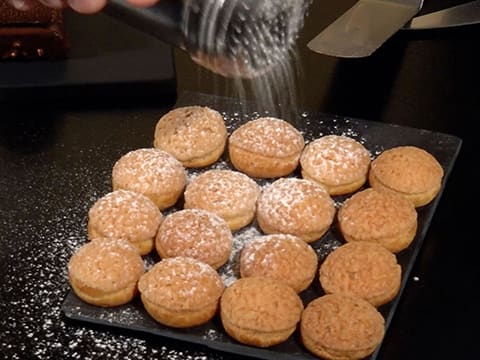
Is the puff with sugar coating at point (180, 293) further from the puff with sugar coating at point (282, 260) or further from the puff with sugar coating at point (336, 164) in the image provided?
the puff with sugar coating at point (336, 164)

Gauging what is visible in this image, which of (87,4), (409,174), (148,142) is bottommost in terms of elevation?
(148,142)

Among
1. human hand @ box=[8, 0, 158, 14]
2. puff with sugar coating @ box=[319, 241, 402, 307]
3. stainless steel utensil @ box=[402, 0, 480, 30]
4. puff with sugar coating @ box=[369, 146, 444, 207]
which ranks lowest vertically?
puff with sugar coating @ box=[319, 241, 402, 307]

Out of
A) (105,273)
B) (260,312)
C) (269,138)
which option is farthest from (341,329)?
(269,138)

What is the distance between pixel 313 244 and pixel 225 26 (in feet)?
1.29

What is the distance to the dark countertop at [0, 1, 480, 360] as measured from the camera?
4.39 feet

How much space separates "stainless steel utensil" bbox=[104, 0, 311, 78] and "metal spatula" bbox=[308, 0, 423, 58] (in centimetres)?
52

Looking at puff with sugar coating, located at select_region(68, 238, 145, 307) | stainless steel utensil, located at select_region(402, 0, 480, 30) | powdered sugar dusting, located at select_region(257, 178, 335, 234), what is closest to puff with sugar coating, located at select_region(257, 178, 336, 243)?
powdered sugar dusting, located at select_region(257, 178, 335, 234)

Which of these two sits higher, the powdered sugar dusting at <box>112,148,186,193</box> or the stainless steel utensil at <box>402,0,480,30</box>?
the stainless steel utensil at <box>402,0,480,30</box>

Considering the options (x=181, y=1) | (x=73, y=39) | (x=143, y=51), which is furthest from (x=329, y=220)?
(x=73, y=39)

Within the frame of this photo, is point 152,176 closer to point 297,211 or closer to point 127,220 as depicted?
point 127,220

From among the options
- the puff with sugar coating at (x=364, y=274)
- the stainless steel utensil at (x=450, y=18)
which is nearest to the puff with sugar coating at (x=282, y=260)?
the puff with sugar coating at (x=364, y=274)

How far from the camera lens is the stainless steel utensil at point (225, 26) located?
1.26 meters

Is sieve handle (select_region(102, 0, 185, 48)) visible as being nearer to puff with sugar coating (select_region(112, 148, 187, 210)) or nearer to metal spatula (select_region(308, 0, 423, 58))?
puff with sugar coating (select_region(112, 148, 187, 210))

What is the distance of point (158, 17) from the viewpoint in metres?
1.29
